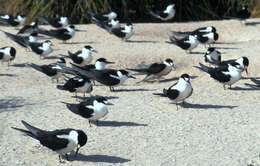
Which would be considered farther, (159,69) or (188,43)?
(188,43)

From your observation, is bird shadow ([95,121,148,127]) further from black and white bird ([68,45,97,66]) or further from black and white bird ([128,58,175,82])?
black and white bird ([68,45,97,66])

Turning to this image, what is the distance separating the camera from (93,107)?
7855 millimetres

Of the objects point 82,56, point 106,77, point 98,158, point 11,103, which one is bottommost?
point 98,158

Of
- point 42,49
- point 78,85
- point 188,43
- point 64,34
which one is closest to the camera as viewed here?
point 78,85

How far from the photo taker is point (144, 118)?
27.8 ft

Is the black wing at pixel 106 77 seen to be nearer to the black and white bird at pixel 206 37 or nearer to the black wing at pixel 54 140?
the black wing at pixel 54 140

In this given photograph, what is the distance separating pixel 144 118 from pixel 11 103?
2.23m

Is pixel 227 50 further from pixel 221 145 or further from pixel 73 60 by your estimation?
pixel 221 145

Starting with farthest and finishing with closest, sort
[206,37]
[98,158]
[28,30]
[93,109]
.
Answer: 1. [28,30]
2. [206,37]
3. [93,109]
4. [98,158]

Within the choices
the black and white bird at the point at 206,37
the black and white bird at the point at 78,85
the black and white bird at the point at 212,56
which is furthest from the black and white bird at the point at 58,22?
the black and white bird at the point at 78,85

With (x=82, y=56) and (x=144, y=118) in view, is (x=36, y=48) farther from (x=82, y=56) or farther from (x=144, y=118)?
(x=144, y=118)

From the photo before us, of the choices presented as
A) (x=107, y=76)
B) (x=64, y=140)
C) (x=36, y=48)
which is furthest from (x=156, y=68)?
(x=64, y=140)

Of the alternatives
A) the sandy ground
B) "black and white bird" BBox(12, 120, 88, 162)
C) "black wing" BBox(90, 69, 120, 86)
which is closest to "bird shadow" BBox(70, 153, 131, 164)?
the sandy ground

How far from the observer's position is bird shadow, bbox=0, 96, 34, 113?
29.0 ft
